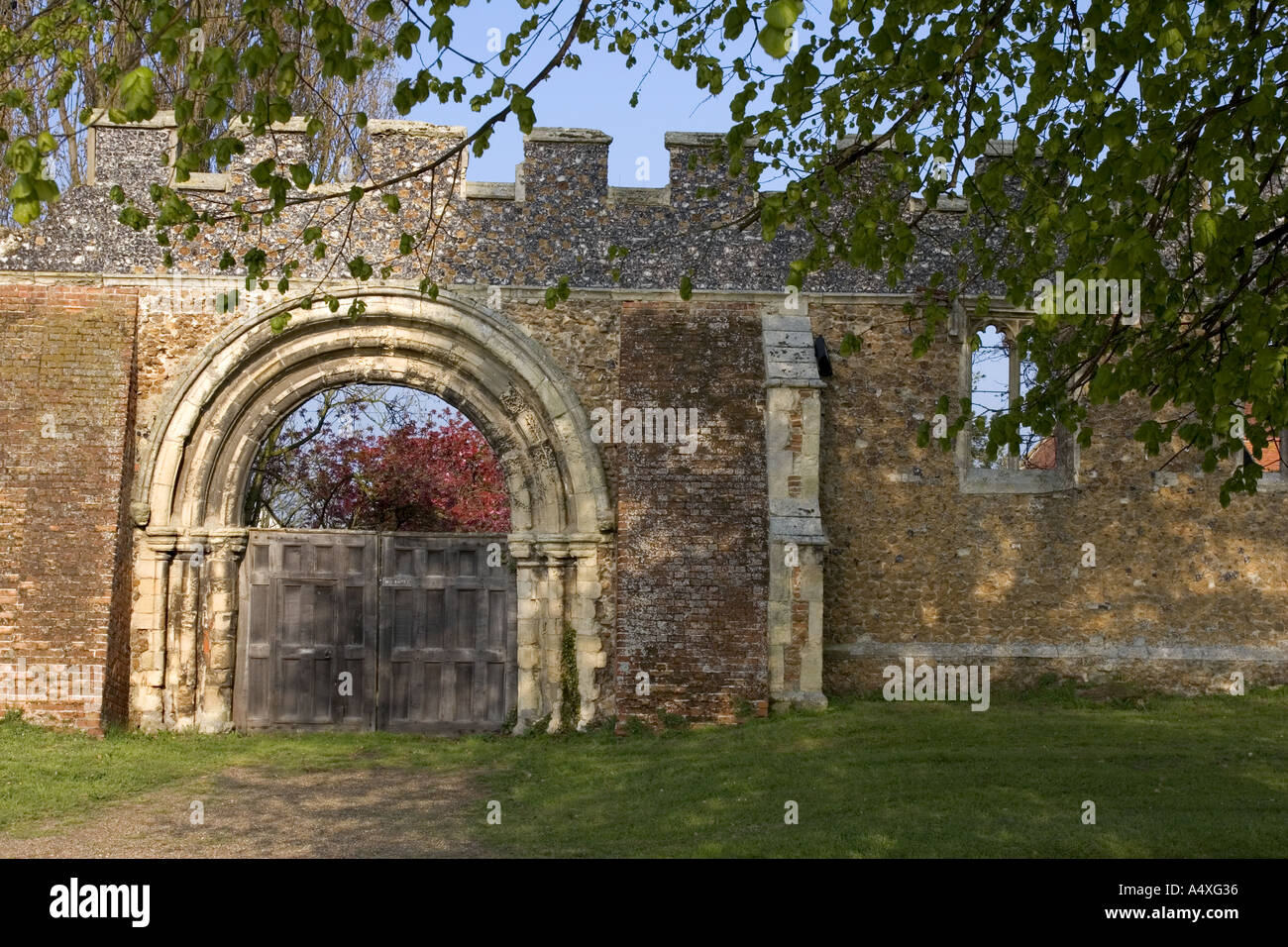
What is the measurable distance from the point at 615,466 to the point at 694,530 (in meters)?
1.09

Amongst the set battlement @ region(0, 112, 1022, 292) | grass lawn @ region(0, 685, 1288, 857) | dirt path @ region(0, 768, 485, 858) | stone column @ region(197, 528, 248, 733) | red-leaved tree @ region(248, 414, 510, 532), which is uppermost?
battlement @ region(0, 112, 1022, 292)

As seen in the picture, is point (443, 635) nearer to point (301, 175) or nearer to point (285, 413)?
point (285, 413)

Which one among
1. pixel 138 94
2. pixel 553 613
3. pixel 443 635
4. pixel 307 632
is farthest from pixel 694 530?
pixel 138 94

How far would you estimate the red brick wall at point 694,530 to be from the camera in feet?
36.3

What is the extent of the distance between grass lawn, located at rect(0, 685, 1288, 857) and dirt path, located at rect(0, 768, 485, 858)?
213 millimetres

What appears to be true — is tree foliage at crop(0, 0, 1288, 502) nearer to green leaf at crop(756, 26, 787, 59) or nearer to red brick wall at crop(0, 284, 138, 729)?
green leaf at crop(756, 26, 787, 59)

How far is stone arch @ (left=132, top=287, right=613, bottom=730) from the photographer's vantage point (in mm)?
11633

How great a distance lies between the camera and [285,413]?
12.1m

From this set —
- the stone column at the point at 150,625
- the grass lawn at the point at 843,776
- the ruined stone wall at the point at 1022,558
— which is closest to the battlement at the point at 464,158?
the ruined stone wall at the point at 1022,558

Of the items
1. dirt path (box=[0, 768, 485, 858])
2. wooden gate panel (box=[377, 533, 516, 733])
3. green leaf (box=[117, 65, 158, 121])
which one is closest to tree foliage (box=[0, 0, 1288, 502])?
green leaf (box=[117, 65, 158, 121])

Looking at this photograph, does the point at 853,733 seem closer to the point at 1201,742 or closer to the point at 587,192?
the point at 1201,742

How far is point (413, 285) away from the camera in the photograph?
468 inches

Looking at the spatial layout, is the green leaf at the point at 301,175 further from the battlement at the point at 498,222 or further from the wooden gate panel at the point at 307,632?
the wooden gate panel at the point at 307,632

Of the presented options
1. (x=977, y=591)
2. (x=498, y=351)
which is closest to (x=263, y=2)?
(x=498, y=351)
